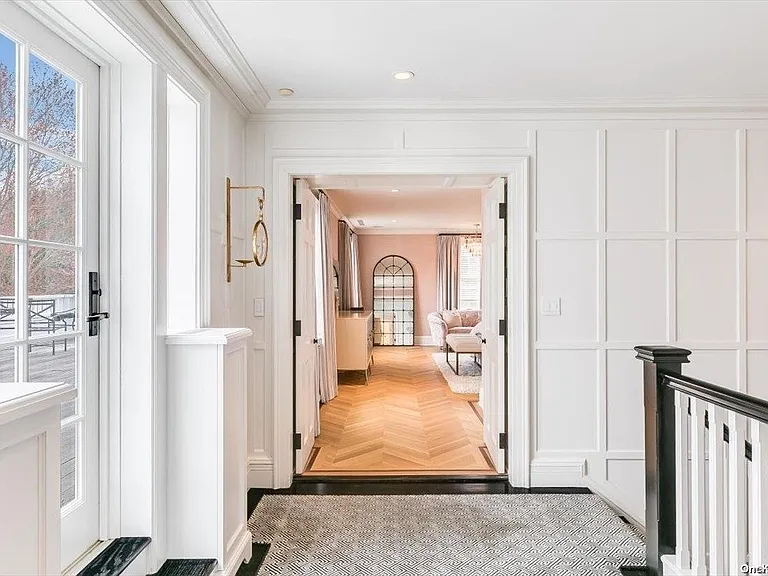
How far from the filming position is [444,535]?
2629 mm

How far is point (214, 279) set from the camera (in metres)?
2.75

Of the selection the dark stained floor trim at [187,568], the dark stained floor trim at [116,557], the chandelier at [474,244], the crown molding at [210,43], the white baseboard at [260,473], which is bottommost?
the white baseboard at [260,473]

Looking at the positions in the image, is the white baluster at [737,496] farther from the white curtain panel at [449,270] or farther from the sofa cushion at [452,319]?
the white curtain panel at [449,270]

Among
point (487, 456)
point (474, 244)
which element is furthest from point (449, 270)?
point (487, 456)

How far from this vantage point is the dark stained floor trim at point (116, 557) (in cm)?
180

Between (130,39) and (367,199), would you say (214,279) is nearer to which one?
(130,39)

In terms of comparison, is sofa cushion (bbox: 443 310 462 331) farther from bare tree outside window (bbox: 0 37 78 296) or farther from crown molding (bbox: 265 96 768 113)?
bare tree outside window (bbox: 0 37 78 296)

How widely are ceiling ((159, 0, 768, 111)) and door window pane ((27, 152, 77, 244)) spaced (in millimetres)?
799

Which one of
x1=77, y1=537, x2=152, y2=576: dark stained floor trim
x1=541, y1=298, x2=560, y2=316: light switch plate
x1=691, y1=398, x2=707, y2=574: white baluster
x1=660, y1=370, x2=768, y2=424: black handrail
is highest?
x1=541, y1=298, x2=560, y2=316: light switch plate

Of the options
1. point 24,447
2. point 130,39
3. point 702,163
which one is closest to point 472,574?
point 24,447

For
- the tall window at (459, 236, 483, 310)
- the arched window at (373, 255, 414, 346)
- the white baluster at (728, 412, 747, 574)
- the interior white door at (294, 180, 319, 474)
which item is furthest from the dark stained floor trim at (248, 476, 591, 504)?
the arched window at (373, 255, 414, 346)

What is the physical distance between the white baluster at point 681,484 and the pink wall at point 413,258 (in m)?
8.83

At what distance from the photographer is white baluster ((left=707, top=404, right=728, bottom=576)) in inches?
71.5

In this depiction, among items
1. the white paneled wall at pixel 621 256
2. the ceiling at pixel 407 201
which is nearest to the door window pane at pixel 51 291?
the white paneled wall at pixel 621 256
